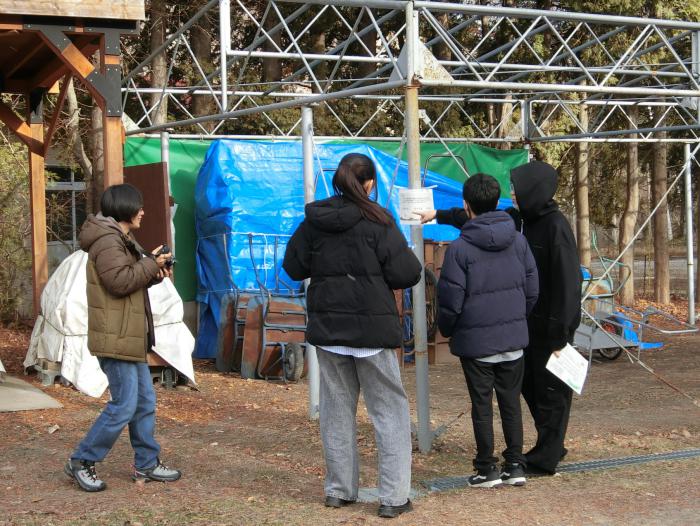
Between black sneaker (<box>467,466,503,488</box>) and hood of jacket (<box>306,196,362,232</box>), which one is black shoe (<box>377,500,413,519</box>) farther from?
hood of jacket (<box>306,196,362,232</box>)

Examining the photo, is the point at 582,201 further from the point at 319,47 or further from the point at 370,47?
the point at 319,47

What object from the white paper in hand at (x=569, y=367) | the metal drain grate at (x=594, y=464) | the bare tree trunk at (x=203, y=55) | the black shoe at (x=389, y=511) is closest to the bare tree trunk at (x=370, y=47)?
the bare tree trunk at (x=203, y=55)

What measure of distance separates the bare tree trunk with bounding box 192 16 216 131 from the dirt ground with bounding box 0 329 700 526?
732cm

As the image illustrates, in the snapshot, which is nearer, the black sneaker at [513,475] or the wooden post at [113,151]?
the black sneaker at [513,475]

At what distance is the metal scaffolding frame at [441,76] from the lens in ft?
22.2

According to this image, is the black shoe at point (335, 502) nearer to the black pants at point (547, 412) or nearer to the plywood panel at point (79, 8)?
the black pants at point (547, 412)

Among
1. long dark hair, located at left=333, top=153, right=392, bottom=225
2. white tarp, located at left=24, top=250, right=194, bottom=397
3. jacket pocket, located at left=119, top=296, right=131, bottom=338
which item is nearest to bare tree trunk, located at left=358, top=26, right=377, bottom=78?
white tarp, located at left=24, top=250, right=194, bottom=397

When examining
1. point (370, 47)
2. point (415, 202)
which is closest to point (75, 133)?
point (370, 47)

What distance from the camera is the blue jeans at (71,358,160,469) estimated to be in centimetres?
515

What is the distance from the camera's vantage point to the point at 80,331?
9031 millimetres

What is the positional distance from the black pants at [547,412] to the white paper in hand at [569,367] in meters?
0.13

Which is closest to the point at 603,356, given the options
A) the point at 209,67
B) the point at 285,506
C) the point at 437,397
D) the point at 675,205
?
the point at 437,397

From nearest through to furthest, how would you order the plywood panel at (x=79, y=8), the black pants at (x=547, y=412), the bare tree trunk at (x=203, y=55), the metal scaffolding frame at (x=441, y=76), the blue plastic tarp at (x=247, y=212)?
the black pants at (x=547, y=412) < the metal scaffolding frame at (x=441, y=76) < the plywood panel at (x=79, y=8) < the blue plastic tarp at (x=247, y=212) < the bare tree trunk at (x=203, y=55)

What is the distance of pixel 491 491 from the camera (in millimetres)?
5254
